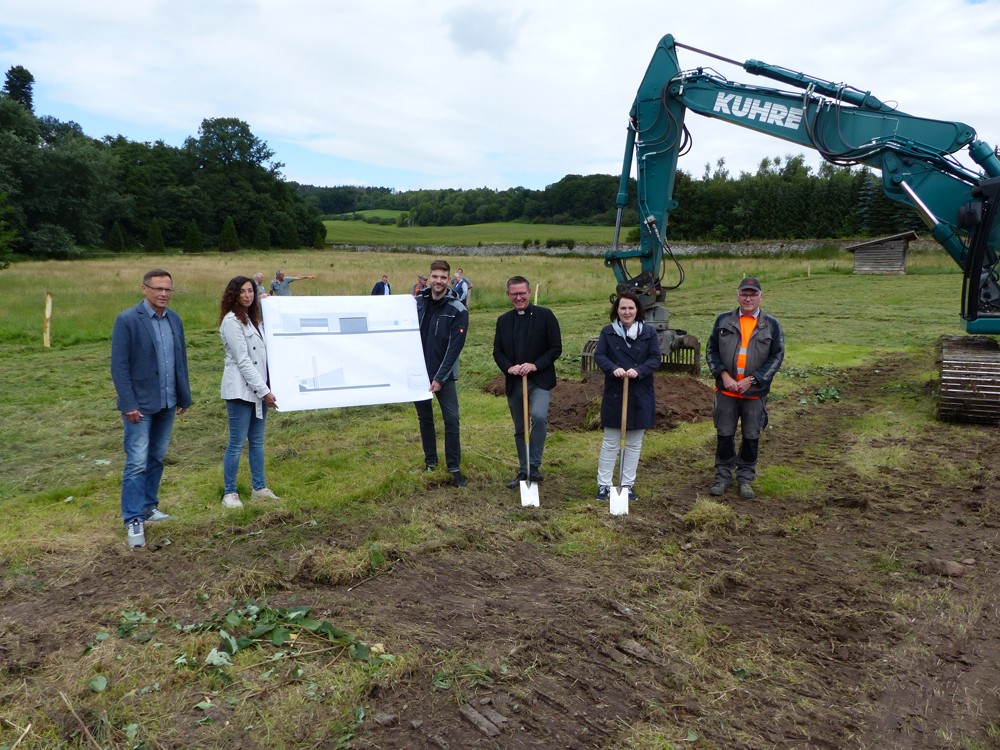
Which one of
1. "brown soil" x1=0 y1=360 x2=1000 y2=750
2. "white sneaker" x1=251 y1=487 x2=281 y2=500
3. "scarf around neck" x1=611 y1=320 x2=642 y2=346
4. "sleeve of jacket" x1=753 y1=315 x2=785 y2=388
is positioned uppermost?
"scarf around neck" x1=611 y1=320 x2=642 y2=346

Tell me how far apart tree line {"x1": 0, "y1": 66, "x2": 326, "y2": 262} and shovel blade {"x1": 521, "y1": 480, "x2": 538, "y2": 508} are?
54.3 m

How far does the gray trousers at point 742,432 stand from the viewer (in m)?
6.60

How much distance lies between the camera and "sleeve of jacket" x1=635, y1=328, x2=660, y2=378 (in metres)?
6.22

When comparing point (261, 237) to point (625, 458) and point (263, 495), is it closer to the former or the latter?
point (263, 495)

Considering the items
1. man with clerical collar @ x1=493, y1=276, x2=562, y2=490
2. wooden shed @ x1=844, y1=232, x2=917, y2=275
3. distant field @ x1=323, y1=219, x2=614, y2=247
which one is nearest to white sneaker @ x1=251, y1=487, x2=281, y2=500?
man with clerical collar @ x1=493, y1=276, x2=562, y2=490

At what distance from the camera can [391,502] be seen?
248 inches

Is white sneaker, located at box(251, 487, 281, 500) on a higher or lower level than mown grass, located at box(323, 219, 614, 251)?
lower

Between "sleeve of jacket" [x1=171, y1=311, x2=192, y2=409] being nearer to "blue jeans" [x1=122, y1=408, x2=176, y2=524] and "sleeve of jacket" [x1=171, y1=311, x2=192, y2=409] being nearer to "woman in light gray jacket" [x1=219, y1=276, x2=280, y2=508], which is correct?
"blue jeans" [x1=122, y1=408, x2=176, y2=524]

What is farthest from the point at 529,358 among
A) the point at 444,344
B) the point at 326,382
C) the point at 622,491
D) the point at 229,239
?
the point at 229,239

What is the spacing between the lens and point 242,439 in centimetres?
608

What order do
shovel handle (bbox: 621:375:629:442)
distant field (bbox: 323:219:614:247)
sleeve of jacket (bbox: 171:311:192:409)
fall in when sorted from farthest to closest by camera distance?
distant field (bbox: 323:219:614:247) → shovel handle (bbox: 621:375:629:442) → sleeve of jacket (bbox: 171:311:192:409)

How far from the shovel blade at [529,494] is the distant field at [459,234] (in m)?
67.5

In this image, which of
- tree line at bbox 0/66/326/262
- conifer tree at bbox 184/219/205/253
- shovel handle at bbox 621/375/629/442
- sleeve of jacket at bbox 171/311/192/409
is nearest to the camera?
sleeve of jacket at bbox 171/311/192/409

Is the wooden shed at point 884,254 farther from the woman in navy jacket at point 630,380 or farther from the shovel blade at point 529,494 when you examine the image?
the shovel blade at point 529,494
